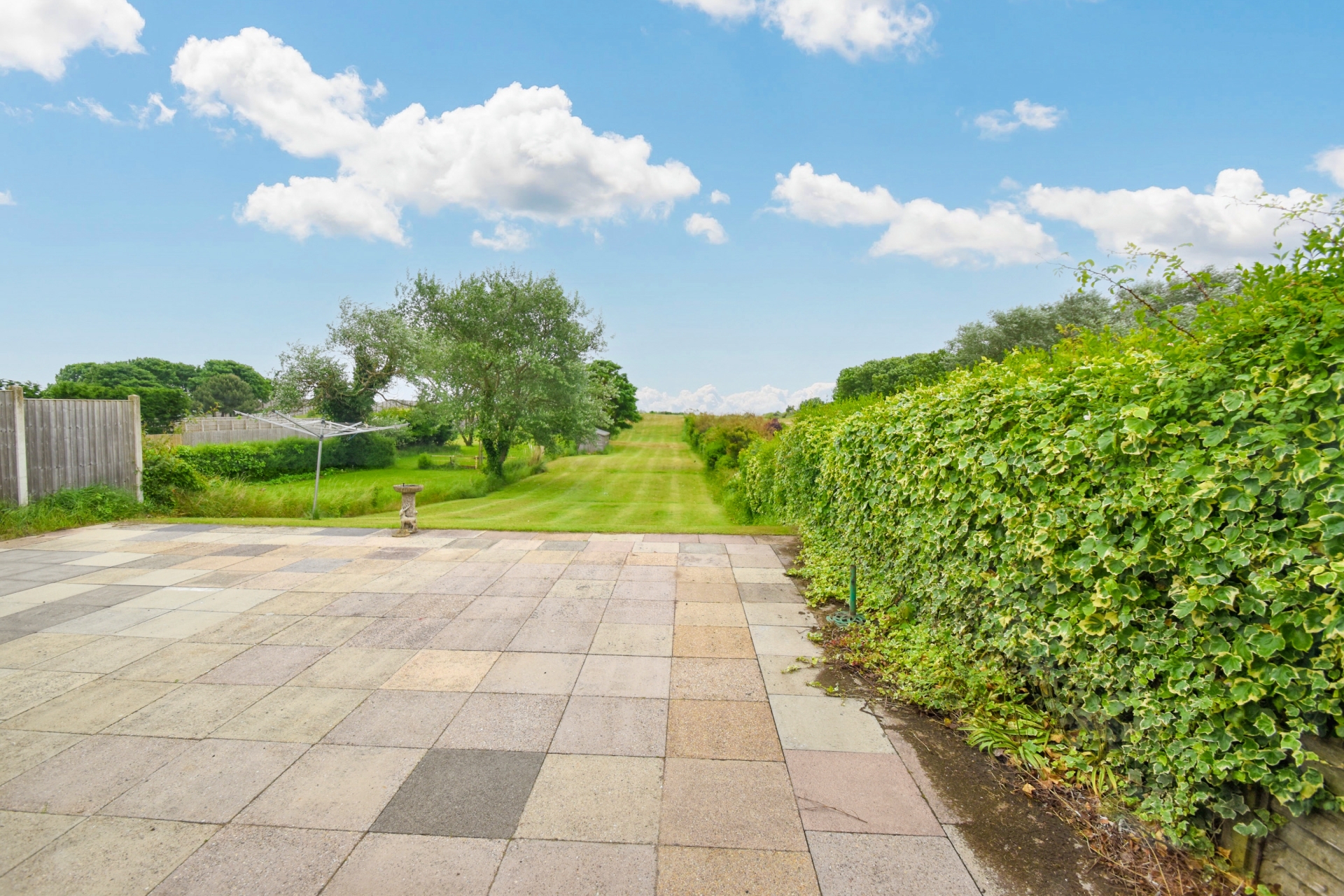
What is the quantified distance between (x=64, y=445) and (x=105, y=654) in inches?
339

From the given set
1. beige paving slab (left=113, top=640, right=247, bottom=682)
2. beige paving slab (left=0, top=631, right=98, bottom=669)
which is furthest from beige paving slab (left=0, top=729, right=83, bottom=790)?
beige paving slab (left=0, top=631, right=98, bottom=669)

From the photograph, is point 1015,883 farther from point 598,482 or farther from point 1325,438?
point 598,482

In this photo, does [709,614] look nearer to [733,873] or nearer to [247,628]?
[733,873]

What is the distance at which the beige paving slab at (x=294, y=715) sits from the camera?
3256mm

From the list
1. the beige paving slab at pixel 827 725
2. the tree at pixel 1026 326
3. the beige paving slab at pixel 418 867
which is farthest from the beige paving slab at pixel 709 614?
the tree at pixel 1026 326

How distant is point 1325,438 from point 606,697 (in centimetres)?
356

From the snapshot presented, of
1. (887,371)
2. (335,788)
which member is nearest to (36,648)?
(335,788)

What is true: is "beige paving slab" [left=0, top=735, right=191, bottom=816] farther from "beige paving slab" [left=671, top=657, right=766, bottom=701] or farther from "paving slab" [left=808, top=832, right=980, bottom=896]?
"paving slab" [left=808, top=832, right=980, bottom=896]

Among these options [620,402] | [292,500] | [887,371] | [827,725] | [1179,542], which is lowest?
[827,725]

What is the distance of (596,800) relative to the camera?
8.82ft

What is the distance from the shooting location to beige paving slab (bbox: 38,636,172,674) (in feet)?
13.6

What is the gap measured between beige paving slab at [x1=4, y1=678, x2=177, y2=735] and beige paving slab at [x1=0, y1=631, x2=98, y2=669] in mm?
853

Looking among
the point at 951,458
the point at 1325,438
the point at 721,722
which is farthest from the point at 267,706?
the point at 1325,438

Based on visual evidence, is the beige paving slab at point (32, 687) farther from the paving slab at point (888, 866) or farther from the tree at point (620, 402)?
the tree at point (620, 402)
